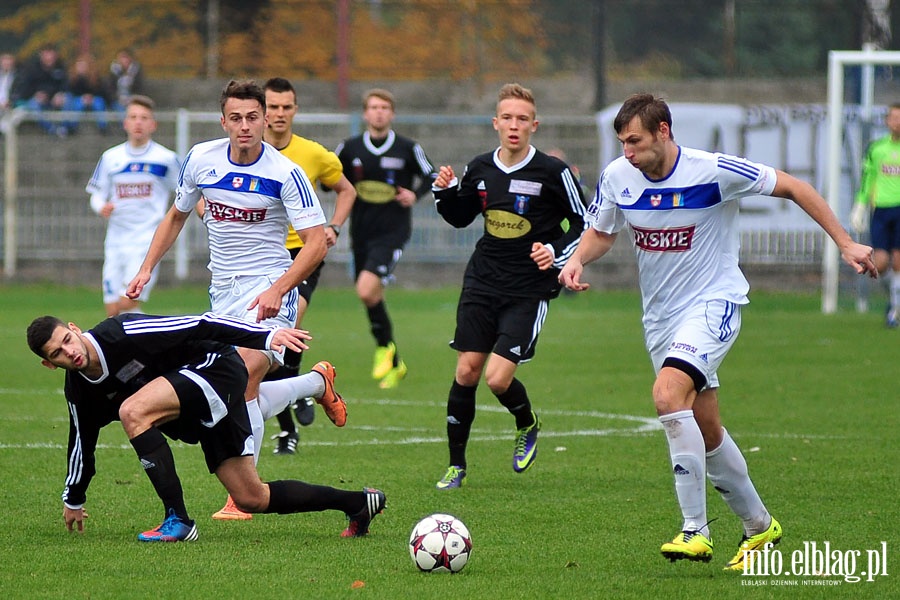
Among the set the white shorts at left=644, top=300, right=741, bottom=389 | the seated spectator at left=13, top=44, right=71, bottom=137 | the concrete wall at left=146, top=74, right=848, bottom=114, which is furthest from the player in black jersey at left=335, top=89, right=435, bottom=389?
the concrete wall at left=146, top=74, right=848, bottom=114

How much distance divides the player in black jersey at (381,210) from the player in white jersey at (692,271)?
6.61 m

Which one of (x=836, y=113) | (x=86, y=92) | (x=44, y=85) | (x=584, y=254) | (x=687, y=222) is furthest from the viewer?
(x=44, y=85)

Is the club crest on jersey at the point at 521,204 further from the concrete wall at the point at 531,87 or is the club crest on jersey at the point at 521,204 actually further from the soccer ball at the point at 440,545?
the concrete wall at the point at 531,87

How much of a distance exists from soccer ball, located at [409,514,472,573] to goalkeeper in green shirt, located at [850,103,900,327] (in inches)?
484

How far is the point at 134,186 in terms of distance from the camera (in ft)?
45.6

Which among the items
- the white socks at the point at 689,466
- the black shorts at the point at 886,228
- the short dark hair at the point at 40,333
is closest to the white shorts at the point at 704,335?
the white socks at the point at 689,466

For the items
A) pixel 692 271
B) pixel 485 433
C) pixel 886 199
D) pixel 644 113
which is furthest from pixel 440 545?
pixel 886 199

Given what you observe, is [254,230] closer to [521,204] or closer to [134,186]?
[521,204]

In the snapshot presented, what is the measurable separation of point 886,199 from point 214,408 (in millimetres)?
12941

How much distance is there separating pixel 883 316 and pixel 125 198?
1112 cm

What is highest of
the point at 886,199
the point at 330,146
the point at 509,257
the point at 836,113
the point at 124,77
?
the point at 124,77

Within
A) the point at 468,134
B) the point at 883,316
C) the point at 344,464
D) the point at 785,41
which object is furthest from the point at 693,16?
the point at 344,464

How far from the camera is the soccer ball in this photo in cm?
606

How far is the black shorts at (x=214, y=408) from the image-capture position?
6.46 metres
